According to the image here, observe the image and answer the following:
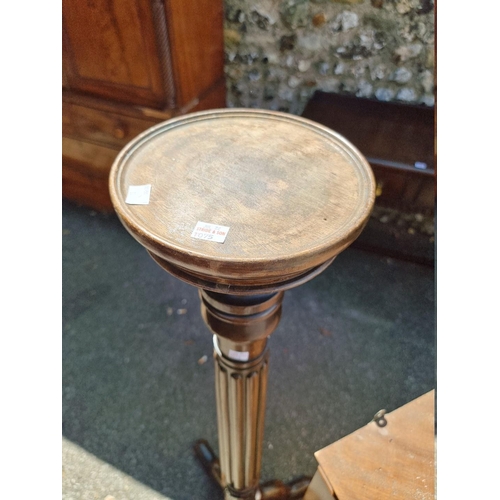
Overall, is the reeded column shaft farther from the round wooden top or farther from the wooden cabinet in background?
the wooden cabinet in background

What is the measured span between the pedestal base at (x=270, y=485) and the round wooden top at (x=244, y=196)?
0.89 m

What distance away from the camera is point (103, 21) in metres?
1.62

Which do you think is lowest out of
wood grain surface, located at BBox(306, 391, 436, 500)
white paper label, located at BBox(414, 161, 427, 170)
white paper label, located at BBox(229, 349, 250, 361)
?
wood grain surface, located at BBox(306, 391, 436, 500)

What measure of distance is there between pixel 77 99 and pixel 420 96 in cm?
150

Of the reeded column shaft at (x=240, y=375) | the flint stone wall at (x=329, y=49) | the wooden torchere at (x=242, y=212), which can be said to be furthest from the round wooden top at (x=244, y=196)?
the flint stone wall at (x=329, y=49)

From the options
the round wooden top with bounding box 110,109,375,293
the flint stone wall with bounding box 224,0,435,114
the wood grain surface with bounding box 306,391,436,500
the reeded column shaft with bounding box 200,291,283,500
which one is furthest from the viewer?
the flint stone wall with bounding box 224,0,435,114

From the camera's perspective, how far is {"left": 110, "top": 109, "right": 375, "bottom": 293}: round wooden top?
67 cm

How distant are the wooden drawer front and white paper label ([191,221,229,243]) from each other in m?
1.21

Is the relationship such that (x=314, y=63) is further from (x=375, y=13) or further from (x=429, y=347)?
(x=429, y=347)

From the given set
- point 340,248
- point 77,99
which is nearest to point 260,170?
point 340,248

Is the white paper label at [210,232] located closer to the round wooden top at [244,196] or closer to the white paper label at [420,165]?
the round wooden top at [244,196]

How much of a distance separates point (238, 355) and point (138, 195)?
401 mm

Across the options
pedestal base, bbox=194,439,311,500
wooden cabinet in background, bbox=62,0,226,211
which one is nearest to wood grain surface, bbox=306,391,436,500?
pedestal base, bbox=194,439,311,500

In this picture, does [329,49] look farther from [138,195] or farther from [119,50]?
[138,195]
